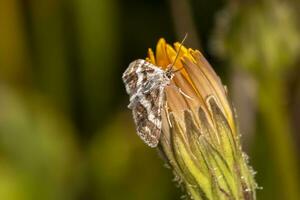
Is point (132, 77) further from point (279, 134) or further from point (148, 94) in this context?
point (279, 134)

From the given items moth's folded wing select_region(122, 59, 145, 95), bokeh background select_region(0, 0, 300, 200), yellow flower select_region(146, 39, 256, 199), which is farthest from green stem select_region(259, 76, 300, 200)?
moth's folded wing select_region(122, 59, 145, 95)

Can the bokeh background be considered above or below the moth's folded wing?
→ above

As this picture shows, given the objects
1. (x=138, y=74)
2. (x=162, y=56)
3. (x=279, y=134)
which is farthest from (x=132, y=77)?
(x=279, y=134)

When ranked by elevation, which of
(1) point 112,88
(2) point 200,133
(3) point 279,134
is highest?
(1) point 112,88

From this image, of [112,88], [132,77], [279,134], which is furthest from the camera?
[112,88]

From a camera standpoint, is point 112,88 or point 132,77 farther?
point 112,88

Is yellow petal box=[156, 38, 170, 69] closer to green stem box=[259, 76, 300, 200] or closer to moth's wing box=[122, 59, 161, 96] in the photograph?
moth's wing box=[122, 59, 161, 96]

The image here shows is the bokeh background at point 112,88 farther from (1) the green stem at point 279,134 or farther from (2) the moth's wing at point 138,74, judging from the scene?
(2) the moth's wing at point 138,74

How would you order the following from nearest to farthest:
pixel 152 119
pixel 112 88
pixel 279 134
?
pixel 152 119 → pixel 279 134 → pixel 112 88
